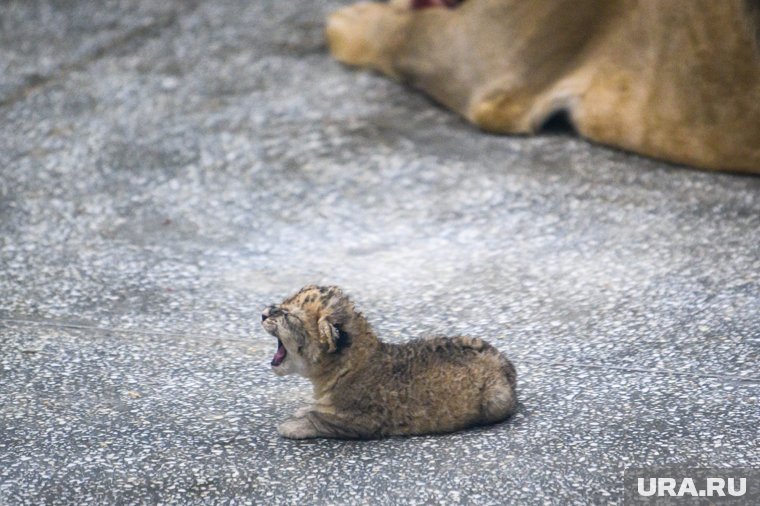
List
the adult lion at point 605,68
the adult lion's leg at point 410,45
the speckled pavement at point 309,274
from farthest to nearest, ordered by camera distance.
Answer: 1. the adult lion's leg at point 410,45
2. the adult lion at point 605,68
3. the speckled pavement at point 309,274

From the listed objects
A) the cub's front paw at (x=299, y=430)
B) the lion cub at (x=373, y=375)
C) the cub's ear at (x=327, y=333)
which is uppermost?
the cub's ear at (x=327, y=333)

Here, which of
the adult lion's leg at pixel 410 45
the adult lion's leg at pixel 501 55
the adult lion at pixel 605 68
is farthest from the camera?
the adult lion's leg at pixel 410 45

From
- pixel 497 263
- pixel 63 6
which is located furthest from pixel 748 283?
pixel 63 6

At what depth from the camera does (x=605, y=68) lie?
590 centimetres

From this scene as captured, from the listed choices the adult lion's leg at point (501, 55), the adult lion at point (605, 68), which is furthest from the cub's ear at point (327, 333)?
the adult lion's leg at point (501, 55)

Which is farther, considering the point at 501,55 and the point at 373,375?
the point at 501,55

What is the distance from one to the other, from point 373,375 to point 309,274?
144cm

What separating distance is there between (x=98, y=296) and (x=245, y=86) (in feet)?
8.21

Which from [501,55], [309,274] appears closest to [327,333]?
[309,274]

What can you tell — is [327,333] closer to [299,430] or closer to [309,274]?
[299,430]

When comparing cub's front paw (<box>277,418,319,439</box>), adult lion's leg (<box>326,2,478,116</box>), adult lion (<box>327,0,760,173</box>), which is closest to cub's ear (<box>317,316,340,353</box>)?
cub's front paw (<box>277,418,319,439</box>)

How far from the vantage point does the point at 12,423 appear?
375 centimetres

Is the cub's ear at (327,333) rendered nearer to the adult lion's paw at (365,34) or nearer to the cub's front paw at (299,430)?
the cub's front paw at (299,430)

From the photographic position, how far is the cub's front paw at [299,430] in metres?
3.57
